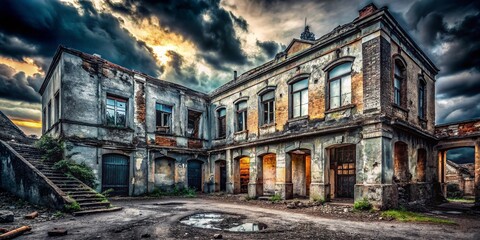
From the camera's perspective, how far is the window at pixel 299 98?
1213 cm

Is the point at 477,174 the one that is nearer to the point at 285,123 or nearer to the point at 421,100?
the point at 421,100

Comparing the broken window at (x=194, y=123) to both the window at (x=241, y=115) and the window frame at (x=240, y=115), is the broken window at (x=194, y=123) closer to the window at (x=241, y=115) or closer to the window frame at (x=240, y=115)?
the window frame at (x=240, y=115)

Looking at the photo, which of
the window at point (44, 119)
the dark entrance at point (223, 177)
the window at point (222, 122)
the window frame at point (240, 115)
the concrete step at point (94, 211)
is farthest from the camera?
the window at point (222, 122)

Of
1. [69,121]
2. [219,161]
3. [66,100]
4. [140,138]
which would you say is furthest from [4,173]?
[219,161]

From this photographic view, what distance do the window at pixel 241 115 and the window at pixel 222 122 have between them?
4.64ft

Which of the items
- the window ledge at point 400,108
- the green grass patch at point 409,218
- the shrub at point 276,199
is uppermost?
the window ledge at point 400,108

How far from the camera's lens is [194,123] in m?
18.0

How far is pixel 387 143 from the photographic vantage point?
923 cm

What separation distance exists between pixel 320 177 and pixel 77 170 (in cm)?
1042

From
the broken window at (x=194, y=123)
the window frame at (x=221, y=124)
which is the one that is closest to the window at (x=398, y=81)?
the window frame at (x=221, y=124)

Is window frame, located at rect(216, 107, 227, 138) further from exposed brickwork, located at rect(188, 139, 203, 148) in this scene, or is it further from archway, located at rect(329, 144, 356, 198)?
archway, located at rect(329, 144, 356, 198)

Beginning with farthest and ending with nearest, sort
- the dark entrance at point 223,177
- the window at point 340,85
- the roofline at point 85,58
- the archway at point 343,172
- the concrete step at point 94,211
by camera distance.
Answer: the dark entrance at point 223,177, the roofline at point 85,58, the archway at point 343,172, the window at point 340,85, the concrete step at point 94,211

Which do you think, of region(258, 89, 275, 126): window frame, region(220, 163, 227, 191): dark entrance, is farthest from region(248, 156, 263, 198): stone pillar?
region(220, 163, 227, 191): dark entrance

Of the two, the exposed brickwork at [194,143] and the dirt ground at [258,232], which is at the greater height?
the exposed brickwork at [194,143]
